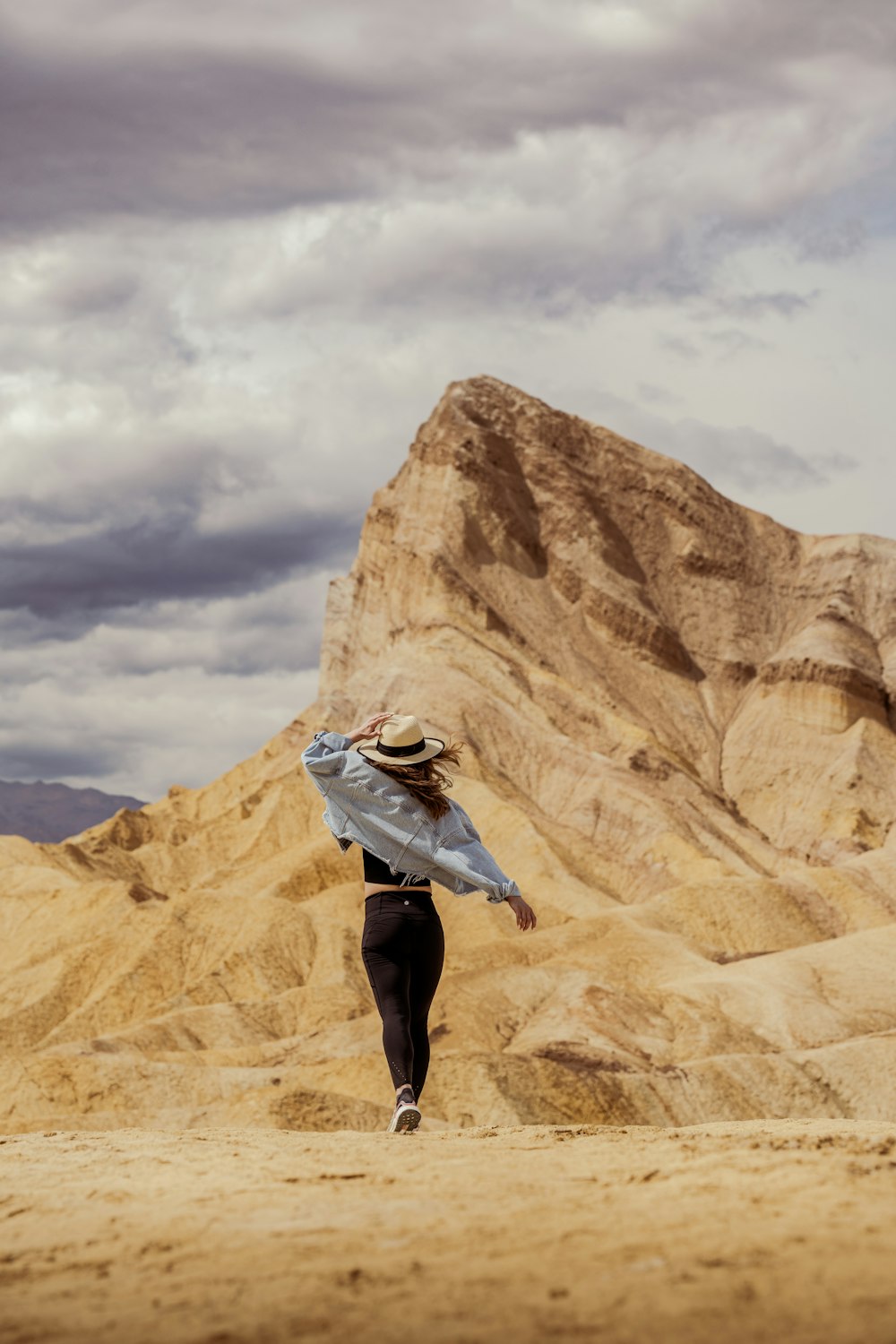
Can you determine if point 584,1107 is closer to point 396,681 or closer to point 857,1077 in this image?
point 857,1077

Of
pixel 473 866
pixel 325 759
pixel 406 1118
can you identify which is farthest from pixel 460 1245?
pixel 325 759

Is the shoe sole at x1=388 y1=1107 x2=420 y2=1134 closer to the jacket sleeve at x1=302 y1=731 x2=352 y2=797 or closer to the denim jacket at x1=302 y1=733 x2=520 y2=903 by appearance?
the denim jacket at x1=302 y1=733 x2=520 y2=903

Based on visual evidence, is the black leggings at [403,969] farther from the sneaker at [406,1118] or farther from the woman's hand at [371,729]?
the woman's hand at [371,729]

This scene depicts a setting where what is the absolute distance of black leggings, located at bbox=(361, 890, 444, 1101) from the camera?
714cm

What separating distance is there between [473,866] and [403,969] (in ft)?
2.01

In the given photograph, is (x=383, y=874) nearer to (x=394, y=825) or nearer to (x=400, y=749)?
(x=394, y=825)

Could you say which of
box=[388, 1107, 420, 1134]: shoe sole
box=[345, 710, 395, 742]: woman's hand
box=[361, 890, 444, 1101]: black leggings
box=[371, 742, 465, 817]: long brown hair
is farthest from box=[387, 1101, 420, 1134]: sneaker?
box=[345, 710, 395, 742]: woman's hand

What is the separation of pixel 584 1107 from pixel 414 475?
128ft

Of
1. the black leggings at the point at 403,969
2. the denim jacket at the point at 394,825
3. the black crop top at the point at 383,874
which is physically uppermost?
the denim jacket at the point at 394,825

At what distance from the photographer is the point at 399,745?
24.3 feet

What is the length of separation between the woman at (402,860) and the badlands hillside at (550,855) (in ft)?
23.2

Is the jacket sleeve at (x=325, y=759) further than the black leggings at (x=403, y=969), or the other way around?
the jacket sleeve at (x=325, y=759)

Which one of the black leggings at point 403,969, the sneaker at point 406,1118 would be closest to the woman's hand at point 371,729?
the black leggings at point 403,969

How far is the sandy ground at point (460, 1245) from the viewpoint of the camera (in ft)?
11.4
